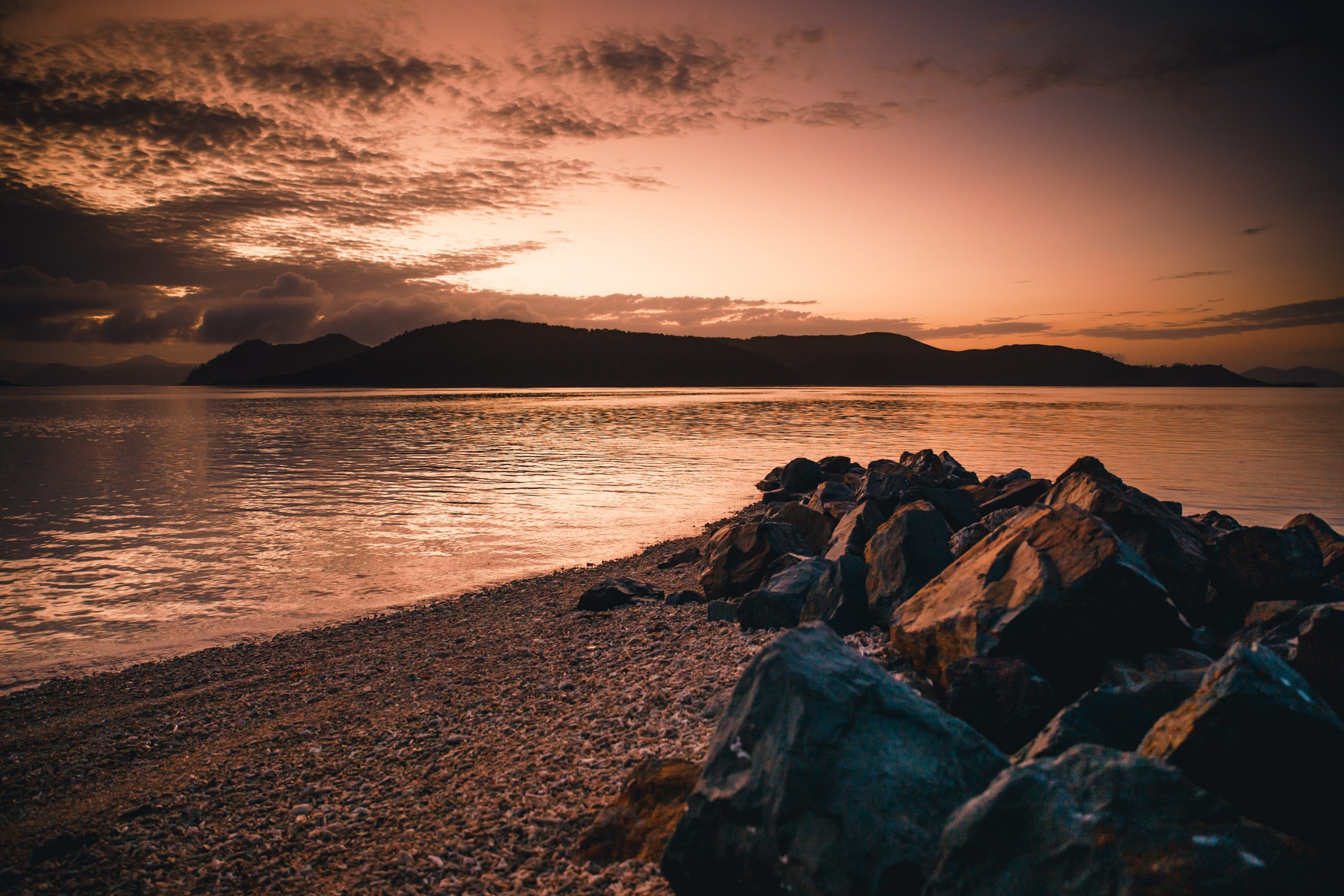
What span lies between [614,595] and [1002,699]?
222 inches

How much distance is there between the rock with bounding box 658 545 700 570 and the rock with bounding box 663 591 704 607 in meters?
2.76

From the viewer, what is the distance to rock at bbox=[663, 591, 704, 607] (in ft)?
29.5

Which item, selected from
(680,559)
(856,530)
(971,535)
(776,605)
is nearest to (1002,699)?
(776,605)

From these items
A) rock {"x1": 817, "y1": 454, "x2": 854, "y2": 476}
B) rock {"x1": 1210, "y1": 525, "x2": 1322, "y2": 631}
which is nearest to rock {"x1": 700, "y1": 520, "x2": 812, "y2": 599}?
rock {"x1": 1210, "y1": 525, "x2": 1322, "y2": 631}

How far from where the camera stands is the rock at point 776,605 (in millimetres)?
7277

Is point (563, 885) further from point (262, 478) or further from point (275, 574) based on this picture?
point (262, 478)

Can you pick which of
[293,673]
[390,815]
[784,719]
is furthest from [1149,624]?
[293,673]

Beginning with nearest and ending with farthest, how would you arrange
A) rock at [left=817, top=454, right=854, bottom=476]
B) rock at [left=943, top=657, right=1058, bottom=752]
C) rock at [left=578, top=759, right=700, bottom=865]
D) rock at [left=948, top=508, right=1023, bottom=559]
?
rock at [left=578, top=759, right=700, bottom=865], rock at [left=943, top=657, right=1058, bottom=752], rock at [left=948, top=508, right=1023, bottom=559], rock at [left=817, top=454, right=854, bottom=476]

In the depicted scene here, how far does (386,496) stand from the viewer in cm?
2188

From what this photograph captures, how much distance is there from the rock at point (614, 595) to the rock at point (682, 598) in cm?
33

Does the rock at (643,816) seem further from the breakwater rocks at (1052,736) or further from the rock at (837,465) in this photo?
the rock at (837,465)

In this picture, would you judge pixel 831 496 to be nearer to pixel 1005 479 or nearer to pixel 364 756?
pixel 1005 479

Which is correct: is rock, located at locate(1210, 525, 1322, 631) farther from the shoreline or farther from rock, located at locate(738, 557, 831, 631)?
the shoreline

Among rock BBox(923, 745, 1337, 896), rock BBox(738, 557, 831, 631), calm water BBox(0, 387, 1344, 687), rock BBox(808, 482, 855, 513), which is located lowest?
calm water BBox(0, 387, 1344, 687)
